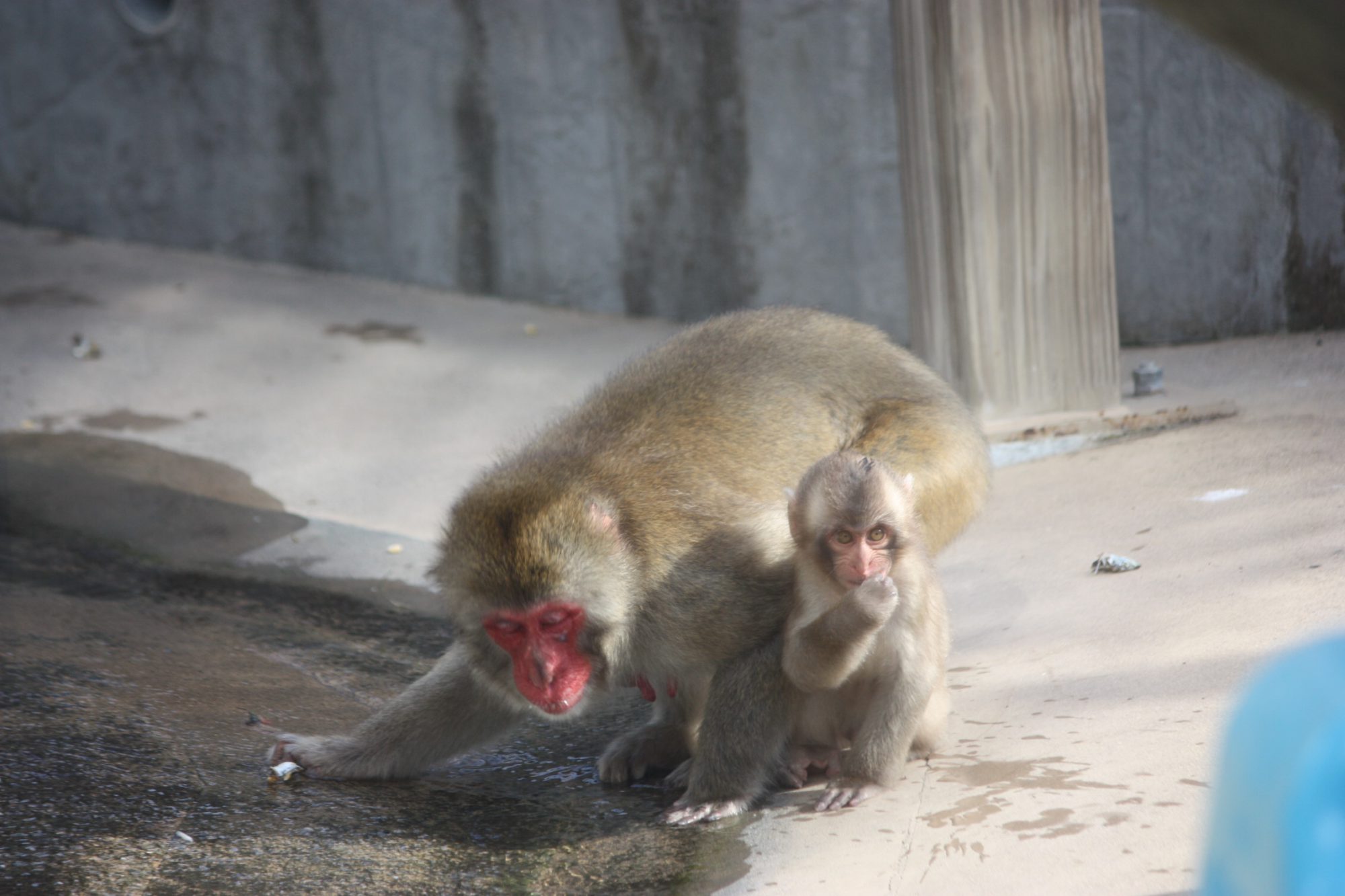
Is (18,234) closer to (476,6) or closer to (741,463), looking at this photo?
(476,6)

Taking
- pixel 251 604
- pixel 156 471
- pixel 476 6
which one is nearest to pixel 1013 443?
pixel 251 604

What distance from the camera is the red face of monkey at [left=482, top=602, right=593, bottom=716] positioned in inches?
122

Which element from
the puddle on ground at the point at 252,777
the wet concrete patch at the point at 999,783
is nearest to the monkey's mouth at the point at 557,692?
the puddle on ground at the point at 252,777

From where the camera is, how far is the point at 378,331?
26.9 feet

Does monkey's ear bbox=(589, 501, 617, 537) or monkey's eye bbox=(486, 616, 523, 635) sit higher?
monkey's ear bbox=(589, 501, 617, 537)

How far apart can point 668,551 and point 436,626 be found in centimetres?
167

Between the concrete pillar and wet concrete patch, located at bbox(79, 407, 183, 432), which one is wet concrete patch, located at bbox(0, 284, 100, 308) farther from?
the concrete pillar

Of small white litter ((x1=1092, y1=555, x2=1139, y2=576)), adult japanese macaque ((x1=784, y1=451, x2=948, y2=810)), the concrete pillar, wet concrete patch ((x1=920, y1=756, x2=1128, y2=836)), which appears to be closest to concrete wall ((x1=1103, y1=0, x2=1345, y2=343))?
the concrete pillar

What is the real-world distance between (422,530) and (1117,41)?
4584 mm

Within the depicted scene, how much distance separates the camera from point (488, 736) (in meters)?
3.62

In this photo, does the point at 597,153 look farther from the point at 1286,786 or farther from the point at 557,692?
the point at 1286,786

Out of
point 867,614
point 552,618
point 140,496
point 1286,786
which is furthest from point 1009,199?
point 1286,786

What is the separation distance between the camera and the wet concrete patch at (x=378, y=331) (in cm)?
809

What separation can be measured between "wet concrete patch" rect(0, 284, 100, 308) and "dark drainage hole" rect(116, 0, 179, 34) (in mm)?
2199
